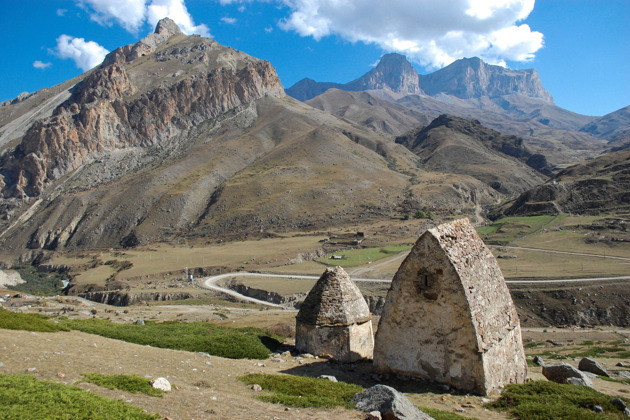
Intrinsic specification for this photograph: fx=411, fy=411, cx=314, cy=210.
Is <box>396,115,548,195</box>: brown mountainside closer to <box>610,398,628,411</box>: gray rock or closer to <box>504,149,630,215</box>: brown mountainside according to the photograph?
<box>504,149,630,215</box>: brown mountainside

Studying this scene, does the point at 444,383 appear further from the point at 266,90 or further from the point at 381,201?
the point at 266,90

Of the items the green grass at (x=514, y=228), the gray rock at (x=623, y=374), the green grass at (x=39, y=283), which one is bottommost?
the green grass at (x=39, y=283)

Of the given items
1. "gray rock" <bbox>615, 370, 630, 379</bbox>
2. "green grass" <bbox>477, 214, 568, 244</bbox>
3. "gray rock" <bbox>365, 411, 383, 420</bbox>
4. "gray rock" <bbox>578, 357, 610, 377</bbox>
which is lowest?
"gray rock" <bbox>615, 370, 630, 379</bbox>

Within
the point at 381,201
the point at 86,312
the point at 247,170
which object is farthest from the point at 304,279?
the point at 247,170

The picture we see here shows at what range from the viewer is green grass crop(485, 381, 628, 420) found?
9.96m

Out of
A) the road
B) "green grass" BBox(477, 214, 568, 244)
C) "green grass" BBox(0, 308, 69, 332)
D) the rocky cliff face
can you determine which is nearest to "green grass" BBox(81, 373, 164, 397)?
"green grass" BBox(0, 308, 69, 332)

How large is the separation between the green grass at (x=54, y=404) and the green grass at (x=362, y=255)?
54.9 metres

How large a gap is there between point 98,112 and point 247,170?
7003cm

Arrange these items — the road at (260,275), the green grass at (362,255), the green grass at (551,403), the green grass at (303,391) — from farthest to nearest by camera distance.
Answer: the green grass at (362,255) → the road at (260,275) → the green grass at (303,391) → the green grass at (551,403)

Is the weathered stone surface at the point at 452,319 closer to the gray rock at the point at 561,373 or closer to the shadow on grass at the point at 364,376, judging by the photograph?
the shadow on grass at the point at 364,376

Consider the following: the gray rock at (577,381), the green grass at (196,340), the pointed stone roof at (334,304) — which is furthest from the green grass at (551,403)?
the green grass at (196,340)

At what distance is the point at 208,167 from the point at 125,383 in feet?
447

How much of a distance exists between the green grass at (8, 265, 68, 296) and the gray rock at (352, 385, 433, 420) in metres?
66.6

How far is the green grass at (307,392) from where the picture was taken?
10336mm
